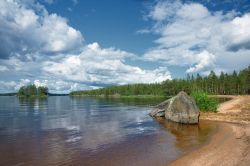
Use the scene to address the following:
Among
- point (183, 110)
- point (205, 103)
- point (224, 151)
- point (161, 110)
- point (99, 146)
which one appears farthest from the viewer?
point (205, 103)

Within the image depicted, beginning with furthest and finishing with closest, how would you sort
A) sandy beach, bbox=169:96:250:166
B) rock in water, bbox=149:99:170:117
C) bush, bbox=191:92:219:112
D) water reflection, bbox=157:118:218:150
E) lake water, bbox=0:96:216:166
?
bush, bbox=191:92:219:112
rock in water, bbox=149:99:170:117
water reflection, bbox=157:118:218:150
lake water, bbox=0:96:216:166
sandy beach, bbox=169:96:250:166

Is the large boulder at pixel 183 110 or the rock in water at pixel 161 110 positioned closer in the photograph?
the large boulder at pixel 183 110

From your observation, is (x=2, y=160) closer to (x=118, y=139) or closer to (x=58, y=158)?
(x=58, y=158)

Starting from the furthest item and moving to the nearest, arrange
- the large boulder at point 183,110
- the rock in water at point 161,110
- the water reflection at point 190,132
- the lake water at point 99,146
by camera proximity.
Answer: the rock in water at point 161,110 < the large boulder at point 183,110 < the water reflection at point 190,132 < the lake water at point 99,146

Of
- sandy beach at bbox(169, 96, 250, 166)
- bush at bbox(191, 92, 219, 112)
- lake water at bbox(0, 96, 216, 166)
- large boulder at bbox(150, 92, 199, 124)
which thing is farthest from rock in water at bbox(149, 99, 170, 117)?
sandy beach at bbox(169, 96, 250, 166)

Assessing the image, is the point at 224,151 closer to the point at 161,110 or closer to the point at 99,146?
the point at 99,146

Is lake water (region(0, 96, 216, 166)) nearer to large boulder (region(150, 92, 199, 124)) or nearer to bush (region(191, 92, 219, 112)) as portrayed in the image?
large boulder (region(150, 92, 199, 124))

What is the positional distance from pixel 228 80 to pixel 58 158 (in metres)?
169

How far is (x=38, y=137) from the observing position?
37.9 metres

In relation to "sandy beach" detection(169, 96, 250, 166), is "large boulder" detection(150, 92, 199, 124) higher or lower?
higher

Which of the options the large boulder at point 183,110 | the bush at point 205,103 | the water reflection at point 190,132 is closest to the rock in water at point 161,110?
the large boulder at point 183,110

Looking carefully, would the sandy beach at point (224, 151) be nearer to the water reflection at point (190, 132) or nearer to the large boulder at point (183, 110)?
the water reflection at point (190, 132)

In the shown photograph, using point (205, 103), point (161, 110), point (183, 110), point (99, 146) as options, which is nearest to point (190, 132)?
point (183, 110)

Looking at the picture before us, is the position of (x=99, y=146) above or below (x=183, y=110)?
below
